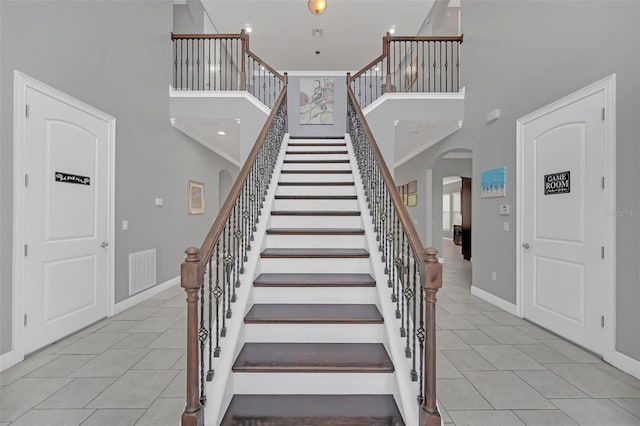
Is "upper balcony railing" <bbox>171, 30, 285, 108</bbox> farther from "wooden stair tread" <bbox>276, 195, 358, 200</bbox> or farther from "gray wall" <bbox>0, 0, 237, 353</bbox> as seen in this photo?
"wooden stair tread" <bbox>276, 195, 358, 200</bbox>

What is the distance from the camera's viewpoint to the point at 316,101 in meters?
7.89

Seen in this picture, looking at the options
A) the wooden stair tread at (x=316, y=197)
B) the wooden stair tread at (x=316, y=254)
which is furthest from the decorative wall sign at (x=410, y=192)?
the wooden stair tread at (x=316, y=254)

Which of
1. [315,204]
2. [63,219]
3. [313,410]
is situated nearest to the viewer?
[313,410]

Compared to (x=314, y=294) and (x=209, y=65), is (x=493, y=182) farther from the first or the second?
(x=209, y=65)

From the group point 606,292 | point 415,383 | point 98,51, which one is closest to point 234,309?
point 415,383

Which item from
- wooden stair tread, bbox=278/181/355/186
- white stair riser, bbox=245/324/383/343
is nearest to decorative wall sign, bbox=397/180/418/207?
wooden stair tread, bbox=278/181/355/186

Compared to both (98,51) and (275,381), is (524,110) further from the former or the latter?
(98,51)

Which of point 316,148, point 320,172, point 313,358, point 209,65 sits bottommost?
point 313,358

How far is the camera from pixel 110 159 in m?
3.63

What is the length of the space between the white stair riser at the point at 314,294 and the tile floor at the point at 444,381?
79 cm

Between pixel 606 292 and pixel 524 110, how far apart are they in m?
2.11

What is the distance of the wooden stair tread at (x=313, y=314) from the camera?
2.17m

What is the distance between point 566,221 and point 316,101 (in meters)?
6.23

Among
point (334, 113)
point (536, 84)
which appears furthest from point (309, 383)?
point (334, 113)
